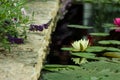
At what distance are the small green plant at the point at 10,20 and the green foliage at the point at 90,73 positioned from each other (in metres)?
0.29

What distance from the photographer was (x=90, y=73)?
92.7 inches

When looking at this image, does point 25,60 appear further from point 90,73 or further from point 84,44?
point 84,44

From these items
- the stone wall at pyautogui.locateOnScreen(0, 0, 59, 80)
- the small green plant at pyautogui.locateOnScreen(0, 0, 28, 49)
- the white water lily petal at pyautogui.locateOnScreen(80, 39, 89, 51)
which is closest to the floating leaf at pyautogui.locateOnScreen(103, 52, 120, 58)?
the white water lily petal at pyautogui.locateOnScreen(80, 39, 89, 51)

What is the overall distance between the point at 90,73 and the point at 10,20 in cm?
56

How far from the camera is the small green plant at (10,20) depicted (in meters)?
2.13

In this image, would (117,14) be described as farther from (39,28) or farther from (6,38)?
(6,38)

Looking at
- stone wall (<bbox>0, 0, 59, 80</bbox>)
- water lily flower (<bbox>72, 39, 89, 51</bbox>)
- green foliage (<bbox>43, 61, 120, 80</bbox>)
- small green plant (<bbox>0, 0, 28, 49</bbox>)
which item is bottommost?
green foliage (<bbox>43, 61, 120, 80</bbox>)

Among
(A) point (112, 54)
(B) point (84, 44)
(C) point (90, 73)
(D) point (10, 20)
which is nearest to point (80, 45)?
(B) point (84, 44)

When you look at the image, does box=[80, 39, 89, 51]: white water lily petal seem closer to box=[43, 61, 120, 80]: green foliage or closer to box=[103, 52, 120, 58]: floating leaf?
box=[103, 52, 120, 58]: floating leaf

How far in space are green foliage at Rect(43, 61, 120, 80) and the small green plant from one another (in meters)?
0.29

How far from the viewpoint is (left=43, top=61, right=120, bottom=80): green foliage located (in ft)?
7.41

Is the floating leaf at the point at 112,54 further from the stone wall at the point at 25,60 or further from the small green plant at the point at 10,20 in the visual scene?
the small green plant at the point at 10,20

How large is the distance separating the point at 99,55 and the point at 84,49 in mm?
121

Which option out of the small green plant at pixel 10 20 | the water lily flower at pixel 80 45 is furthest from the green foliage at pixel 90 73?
the water lily flower at pixel 80 45
